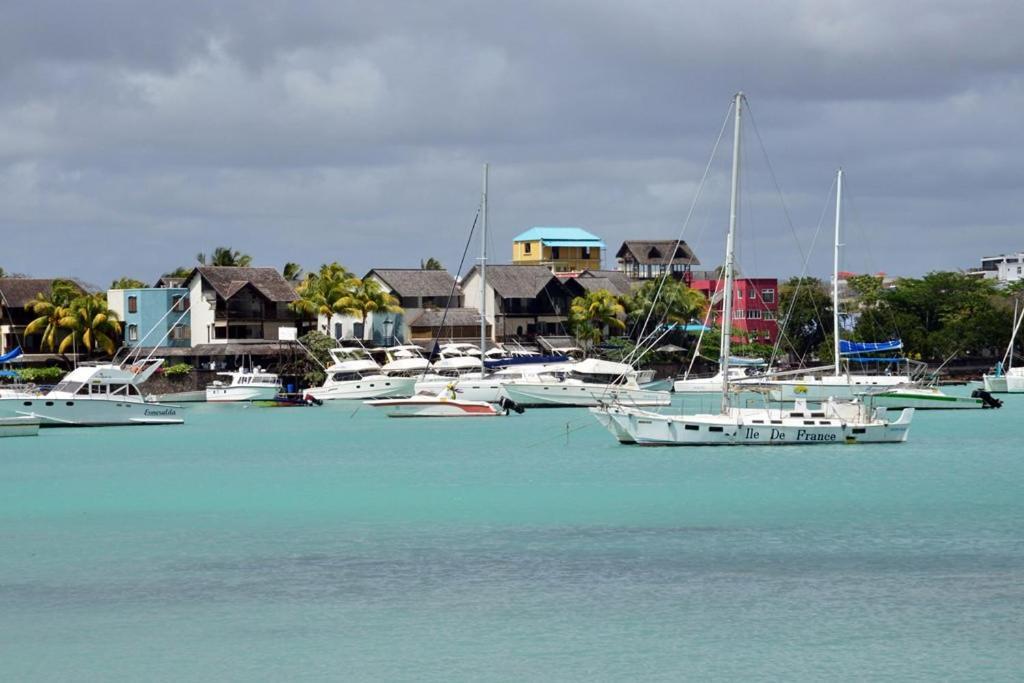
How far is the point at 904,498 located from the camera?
42.6 m

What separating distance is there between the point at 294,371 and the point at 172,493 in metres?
59.5

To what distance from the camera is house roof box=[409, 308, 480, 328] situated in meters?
115

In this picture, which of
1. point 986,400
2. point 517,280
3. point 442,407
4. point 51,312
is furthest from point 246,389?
point 986,400

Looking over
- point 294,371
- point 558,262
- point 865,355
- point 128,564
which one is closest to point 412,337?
point 294,371

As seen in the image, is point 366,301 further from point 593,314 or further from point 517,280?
point 593,314

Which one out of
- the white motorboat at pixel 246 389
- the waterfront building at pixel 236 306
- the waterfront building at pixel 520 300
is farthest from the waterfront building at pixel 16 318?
the waterfront building at pixel 520 300

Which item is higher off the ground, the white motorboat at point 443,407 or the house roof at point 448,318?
the house roof at point 448,318

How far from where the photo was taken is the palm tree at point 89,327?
106375 mm

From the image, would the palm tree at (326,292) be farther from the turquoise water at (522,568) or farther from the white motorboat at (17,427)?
the turquoise water at (522,568)

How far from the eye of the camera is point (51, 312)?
10825cm

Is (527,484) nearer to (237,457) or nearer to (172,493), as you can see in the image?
(172,493)

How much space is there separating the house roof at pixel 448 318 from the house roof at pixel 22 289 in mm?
25976

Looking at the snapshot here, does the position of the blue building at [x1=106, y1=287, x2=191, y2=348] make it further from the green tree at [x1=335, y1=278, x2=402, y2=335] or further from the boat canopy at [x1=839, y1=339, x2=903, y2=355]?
the boat canopy at [x1=839, y1=339, x2=903, y2=355]

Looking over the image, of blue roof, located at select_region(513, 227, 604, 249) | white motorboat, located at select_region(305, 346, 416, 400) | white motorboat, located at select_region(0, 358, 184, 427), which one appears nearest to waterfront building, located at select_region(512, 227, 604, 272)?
blue roof, located at select_region(513, 227, 604, 249)
